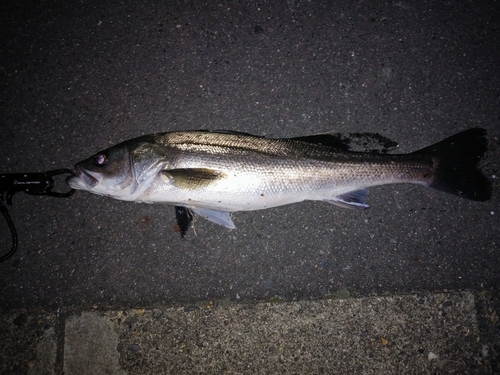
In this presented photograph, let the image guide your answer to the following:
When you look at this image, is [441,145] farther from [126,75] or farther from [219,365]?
[126,75]

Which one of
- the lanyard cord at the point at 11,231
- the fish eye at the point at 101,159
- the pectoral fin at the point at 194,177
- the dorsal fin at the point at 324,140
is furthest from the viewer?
the lanyard cord at the point at 11,231

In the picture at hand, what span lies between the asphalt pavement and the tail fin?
0.97 feet

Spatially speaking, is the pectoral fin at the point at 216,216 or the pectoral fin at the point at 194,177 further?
the pectoral fin at the point at 216,216

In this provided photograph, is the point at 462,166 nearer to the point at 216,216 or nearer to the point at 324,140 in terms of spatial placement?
the point at 324,140

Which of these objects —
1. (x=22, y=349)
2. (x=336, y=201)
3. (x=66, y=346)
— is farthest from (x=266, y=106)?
(x=22, y=349)

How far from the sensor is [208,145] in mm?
2422

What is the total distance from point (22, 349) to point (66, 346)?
0.42 metres

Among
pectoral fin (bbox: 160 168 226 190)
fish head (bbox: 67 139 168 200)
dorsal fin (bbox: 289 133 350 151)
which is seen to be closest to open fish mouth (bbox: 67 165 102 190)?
fish head (bbox: 67 139 168 200)

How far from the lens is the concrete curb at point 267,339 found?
8.41 ft

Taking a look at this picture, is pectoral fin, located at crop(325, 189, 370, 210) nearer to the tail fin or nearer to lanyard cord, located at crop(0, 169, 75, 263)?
the tail fin

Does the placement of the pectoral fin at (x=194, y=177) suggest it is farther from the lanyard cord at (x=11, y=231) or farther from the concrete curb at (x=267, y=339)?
the lanyard cord at (x=11, y=231)

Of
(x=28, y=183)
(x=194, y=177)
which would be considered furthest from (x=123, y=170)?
(x=28, y=183)

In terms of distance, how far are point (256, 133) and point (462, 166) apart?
6.10ft

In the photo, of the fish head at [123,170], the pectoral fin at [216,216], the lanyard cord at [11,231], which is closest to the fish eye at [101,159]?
the fish head at [123,170]
